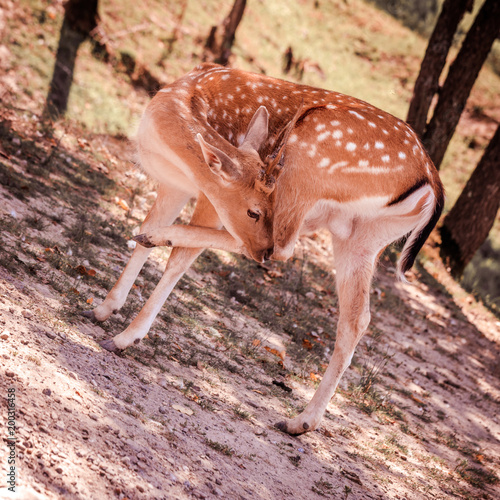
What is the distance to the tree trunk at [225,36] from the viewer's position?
1202cm

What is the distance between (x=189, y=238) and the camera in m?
4.07

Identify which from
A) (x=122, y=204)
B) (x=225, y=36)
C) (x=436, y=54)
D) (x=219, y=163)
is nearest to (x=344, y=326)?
(x=219, y=163)

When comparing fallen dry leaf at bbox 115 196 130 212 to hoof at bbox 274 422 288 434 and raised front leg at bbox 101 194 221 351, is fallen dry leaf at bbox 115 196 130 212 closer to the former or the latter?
raised front leg at bbox 101 194 221 351

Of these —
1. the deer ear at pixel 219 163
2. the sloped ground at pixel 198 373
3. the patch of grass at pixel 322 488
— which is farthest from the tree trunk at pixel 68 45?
the patch of grass at pixel 322 488

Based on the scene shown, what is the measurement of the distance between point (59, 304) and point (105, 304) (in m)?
0.34

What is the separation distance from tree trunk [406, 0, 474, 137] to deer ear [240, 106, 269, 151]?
6449 millimetres

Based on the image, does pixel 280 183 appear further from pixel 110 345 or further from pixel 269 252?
pixel 110 345

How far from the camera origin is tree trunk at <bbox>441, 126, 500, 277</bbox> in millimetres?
10828

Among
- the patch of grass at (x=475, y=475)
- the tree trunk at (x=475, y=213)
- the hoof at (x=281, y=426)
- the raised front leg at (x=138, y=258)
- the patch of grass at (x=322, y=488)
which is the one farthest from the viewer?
the tree trunk at (x=475, y=213)

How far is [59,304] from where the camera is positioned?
4086 millimetres

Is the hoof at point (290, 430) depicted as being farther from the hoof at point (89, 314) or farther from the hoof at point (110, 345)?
the hoof at point (89, 314)

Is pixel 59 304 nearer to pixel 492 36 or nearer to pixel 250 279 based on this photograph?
pixel 250 279

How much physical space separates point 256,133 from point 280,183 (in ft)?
1.28

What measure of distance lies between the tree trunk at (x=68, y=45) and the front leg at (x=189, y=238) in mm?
5379
